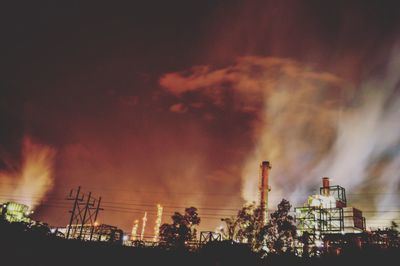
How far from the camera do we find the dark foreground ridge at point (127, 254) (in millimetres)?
32562

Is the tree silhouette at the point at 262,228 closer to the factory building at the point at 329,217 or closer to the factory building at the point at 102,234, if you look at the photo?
the factory building at the point at 329,217

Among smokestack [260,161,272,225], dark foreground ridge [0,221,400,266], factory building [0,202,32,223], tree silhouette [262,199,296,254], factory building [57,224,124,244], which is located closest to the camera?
dark foreground ridge [0,221,400,266]

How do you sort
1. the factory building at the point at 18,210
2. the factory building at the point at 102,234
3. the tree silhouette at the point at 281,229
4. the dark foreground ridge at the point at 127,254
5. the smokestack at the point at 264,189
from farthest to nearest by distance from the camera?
the factory building at the point at 18,210, the smokestack at the point at 264,189, the tree silhouette at the point at 281,229, the factory building at the point at 102,234, the dark foreground ridge at the point at 127,254

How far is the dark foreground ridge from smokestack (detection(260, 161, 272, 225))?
34.1 m

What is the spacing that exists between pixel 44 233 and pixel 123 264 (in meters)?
11.7

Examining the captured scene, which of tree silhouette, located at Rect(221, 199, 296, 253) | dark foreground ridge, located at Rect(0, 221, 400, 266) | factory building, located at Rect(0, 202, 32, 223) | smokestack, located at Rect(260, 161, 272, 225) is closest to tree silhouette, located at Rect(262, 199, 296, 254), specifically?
tree silhouette, located at Rect(221, 199, 296, 253)

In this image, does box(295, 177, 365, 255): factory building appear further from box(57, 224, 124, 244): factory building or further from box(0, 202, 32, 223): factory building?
box(0, 202, 32, 223): factory building

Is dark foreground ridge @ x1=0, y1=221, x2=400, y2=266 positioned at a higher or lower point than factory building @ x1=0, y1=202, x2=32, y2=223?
lower

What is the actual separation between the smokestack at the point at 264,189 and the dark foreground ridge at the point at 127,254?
34106 mm

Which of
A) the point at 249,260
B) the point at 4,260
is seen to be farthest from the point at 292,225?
the point at 4,260

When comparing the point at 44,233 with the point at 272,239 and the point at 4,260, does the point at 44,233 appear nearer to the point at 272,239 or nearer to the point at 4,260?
the point at 4,260

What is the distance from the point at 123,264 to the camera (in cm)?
3472

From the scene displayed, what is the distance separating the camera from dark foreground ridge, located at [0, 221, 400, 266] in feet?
107

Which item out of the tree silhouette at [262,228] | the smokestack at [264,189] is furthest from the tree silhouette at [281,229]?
the smokestack at [264,189]
